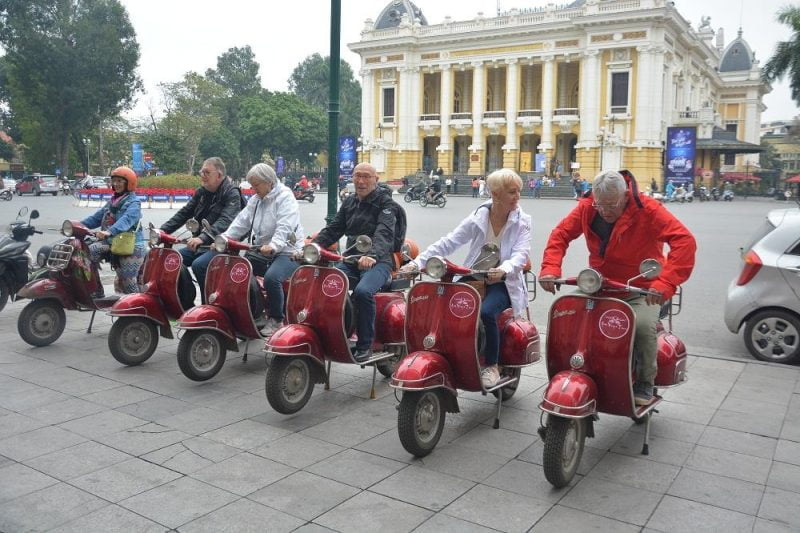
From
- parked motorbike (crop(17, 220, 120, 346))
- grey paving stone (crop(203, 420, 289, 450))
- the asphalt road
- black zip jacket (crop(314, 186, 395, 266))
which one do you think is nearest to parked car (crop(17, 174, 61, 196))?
the asphalt road

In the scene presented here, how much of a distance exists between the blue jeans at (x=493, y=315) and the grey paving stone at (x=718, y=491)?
4.48 ft

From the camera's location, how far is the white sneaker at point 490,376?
4.87 metres

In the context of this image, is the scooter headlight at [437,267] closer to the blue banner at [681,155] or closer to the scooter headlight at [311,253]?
the scooter headlight at [311,253]

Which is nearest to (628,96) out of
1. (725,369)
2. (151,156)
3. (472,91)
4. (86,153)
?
(472,91)

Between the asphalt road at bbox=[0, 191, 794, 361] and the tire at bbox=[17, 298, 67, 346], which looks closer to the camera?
the tire at bbox=[17, 298, 67, 346]

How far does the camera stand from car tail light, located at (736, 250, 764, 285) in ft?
23.5

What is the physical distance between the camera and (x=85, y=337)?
7605 millimetres

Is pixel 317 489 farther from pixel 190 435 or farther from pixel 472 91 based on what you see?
pixel 472 91

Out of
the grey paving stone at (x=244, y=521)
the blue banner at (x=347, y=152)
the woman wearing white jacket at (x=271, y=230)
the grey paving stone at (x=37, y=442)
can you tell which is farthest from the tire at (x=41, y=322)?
the blue banner at (x=347, y=152)

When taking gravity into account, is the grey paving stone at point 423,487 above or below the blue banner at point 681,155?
below

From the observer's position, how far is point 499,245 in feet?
17.3

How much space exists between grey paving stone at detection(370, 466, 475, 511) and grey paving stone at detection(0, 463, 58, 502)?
179 cm

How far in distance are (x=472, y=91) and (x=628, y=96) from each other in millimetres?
15342

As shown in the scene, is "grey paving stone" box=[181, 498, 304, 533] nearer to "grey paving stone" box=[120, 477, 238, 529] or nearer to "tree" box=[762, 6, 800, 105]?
"grey paving stone" box=[120, 477, 238, 529]
